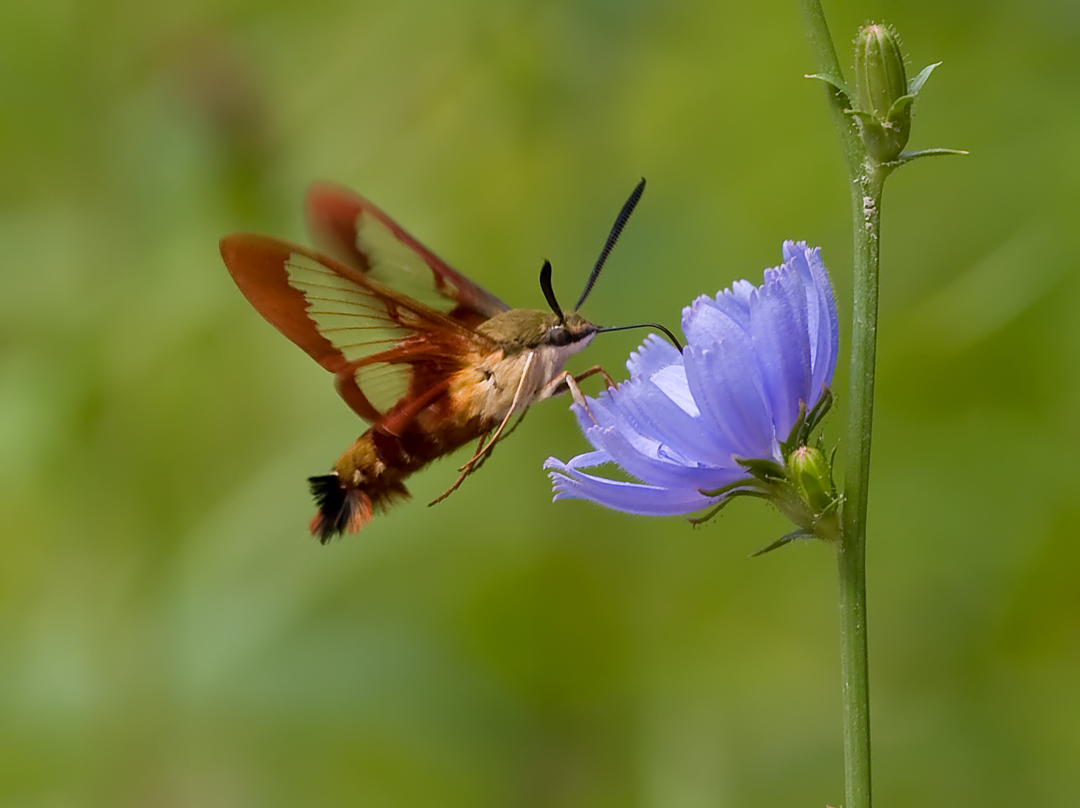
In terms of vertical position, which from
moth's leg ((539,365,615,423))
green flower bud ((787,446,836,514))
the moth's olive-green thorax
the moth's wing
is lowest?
green flower bud ((787,446,836,514))

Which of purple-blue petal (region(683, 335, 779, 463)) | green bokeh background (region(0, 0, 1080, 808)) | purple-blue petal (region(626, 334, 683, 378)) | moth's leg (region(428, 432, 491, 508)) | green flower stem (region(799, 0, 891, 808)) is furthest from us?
green bokeh background (region(0, 0, 1080, 808))

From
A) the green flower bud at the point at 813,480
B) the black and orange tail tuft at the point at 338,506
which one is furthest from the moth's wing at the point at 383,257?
the green flower bud at the point at 813,480

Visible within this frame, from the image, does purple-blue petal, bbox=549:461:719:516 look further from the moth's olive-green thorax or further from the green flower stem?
→ the moth's olive-green thorax

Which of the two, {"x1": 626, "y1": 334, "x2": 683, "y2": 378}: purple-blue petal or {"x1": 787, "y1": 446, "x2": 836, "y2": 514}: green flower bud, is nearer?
{"x1": 787, "y1": 446, "x2": 836, "y2": 514}: green flower bud

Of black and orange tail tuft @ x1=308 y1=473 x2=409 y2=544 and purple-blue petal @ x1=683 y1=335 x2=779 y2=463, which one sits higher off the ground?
black and orange tail tuft @ x1=308 y1=473 x2=409 y2=544

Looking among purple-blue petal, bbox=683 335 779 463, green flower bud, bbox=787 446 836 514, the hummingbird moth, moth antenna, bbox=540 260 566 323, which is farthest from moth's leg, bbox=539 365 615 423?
green flower bud, bbox=787 446 836 514

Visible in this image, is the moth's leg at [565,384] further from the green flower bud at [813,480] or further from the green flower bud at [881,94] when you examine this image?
the green flower bud at [881,94]

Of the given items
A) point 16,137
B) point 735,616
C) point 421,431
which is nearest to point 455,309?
point 421,431

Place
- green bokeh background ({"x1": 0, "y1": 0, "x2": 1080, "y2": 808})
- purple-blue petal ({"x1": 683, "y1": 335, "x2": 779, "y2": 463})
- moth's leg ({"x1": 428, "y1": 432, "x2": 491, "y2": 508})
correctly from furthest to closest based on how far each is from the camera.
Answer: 1. green bokeh background ({"x1": 0, "y1": 0, "x2": 1080, "y2": 808})
2. moth's leg ({"x1": 428, "y1": 432, "x2": 491, "y2": 508})
3. purple-blue petal ({"x1": 683, "y1": 335, "x2": 779, "y2": 463})
